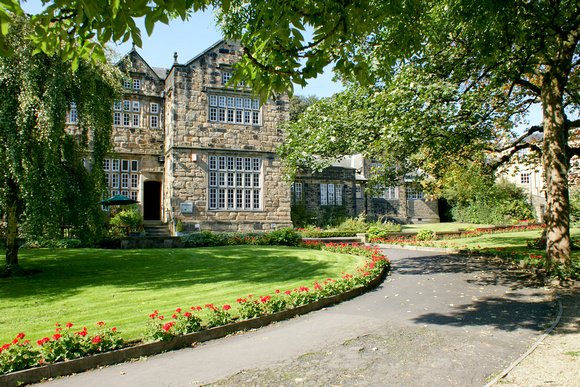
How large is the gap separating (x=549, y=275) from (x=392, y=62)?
776cm

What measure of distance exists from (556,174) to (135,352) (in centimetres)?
1140

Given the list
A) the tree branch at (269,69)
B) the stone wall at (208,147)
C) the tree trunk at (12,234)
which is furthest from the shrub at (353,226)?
the tree branch at (269,69)

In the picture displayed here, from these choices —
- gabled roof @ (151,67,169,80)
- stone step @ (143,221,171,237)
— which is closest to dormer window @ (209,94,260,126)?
gabled roof @ (151,67,169,80)

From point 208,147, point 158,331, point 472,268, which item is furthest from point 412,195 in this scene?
point 158,331

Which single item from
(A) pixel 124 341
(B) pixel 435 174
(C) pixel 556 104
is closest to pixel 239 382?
(A) pixel 124 341

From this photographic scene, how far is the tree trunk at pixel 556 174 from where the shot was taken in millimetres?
10773

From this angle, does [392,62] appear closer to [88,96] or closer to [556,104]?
[556,104]

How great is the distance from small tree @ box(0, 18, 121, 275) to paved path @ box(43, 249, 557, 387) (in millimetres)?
6153

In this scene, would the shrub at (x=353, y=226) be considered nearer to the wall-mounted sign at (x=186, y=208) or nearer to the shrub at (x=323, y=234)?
the shrub at (x=323, y=234)

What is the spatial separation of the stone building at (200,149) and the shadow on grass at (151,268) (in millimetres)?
7017

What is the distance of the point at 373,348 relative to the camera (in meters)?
5.68

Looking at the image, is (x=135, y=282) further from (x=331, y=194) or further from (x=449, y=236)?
(x=331, y=194)

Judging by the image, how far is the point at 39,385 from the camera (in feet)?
15.4

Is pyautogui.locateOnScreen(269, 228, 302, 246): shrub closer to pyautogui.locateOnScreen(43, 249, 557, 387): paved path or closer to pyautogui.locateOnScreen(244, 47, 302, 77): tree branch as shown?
pyautogui.locateOnScreen(43, 249, 557, 387): paved path
